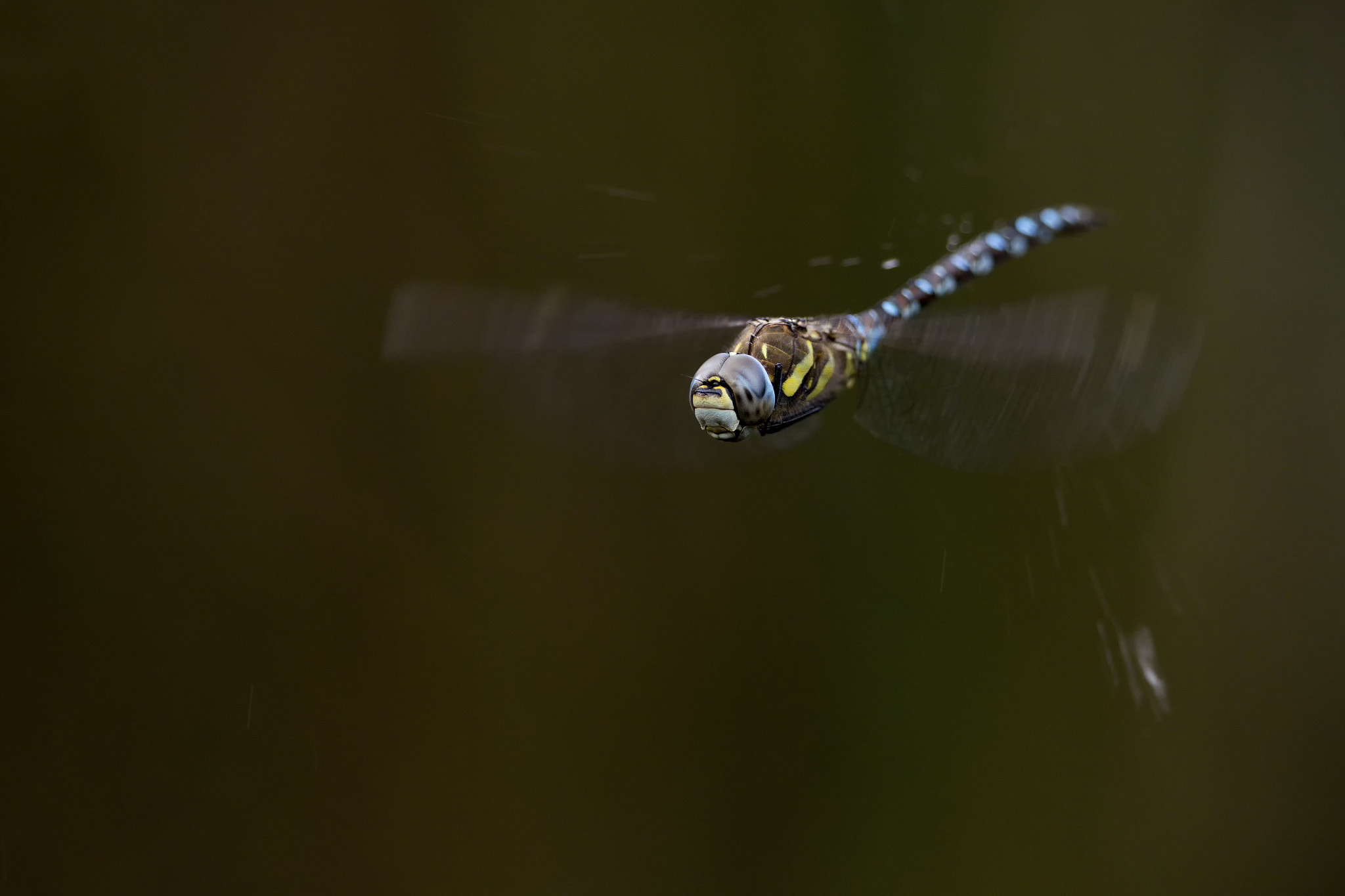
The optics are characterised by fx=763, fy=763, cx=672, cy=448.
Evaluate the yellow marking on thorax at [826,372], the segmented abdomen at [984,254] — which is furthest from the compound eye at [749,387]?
the segmented abdomen at [984,254]

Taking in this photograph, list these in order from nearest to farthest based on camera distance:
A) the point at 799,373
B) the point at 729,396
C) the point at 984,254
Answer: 1. the point at 729,396
2. the point at 799,373
3. the point at 984,254

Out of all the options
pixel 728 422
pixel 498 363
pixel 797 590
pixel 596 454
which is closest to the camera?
pixel 728 422

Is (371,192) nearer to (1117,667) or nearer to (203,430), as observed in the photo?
(203,430)

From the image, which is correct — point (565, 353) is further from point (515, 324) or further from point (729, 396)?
point (729, 396)

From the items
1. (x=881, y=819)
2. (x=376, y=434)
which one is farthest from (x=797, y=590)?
(x=376, y=434)

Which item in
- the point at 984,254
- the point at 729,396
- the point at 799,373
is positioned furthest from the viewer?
the point at 984,254

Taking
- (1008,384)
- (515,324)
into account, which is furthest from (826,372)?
(515,324)

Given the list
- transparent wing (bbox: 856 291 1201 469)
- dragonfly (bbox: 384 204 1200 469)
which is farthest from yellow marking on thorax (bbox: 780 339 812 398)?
transparent wing (bbox: 856 291 1201 469)
